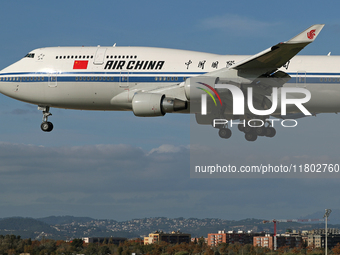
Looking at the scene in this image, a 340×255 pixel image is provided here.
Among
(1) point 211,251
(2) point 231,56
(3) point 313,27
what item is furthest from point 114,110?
(1) point 211,251

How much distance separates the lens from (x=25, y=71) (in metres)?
39.0

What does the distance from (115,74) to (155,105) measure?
5915 mm

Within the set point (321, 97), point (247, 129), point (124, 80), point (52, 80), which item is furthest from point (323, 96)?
point (52, 80)

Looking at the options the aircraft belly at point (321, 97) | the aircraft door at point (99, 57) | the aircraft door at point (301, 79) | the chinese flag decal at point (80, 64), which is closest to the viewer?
the aircraft belly at point (321, 97)

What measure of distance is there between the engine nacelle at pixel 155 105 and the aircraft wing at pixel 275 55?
357cm

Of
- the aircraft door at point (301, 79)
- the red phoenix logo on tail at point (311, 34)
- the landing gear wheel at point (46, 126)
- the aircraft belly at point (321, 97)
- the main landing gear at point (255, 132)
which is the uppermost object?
the red phoenix logo on tail at point (311, 34)

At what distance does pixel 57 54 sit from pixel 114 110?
6463 mm

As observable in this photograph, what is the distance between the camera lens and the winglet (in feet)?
86.7

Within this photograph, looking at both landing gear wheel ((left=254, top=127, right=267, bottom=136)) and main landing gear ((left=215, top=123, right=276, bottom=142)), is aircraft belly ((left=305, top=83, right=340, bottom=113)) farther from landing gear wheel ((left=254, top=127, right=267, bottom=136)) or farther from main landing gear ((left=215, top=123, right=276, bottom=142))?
landing gear wheel ((left=254, top=127, right=267, bottom=136))

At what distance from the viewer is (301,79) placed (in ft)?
114

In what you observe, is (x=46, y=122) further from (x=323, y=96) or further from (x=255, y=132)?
(x=323, y=96)

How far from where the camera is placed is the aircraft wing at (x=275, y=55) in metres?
27.1

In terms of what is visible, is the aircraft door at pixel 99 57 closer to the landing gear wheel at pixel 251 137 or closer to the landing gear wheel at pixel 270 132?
the landing gear wheel at pixel 251 137

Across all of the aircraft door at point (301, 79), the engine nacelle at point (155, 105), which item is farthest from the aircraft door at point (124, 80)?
the aircraft door at point (301, 79)
